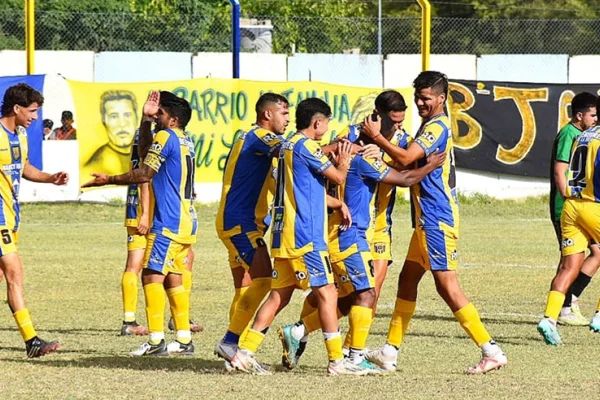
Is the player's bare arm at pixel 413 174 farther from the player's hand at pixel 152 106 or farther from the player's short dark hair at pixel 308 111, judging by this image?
the player's hand at pixel 152 106

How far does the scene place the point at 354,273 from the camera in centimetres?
927

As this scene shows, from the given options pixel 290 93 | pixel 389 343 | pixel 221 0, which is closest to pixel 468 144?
pixel 290 93

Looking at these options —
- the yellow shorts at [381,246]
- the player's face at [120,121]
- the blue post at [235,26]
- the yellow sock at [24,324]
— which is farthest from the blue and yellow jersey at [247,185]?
the player's face at [120,121]


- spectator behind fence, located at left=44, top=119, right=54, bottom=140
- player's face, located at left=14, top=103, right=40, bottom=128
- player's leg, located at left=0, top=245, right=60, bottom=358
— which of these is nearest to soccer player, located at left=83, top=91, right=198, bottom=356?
player's leg, located at left=0, top=245, right=60, bottom=358

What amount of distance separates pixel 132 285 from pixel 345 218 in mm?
3005

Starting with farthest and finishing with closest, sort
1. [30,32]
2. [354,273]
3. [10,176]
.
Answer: [30,32]
[10,176]
[354,273]

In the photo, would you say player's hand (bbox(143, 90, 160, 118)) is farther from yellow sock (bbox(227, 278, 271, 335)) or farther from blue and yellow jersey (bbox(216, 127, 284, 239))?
yellow sock (bbox(227, 278, 271, 335))

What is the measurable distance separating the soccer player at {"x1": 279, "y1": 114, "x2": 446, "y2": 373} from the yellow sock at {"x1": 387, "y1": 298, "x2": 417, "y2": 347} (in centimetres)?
23

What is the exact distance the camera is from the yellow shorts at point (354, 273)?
30.3 ft

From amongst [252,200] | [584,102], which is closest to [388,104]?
[252,200]

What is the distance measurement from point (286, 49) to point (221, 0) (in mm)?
5536

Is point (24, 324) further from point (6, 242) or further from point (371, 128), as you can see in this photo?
point (371, 128)

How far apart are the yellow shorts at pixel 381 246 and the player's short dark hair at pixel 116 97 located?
39.8 feet

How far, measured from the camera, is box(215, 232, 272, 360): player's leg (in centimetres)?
929
